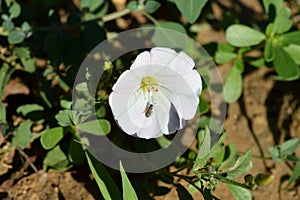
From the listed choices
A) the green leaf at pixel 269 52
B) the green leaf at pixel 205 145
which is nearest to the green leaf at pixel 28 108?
the green leaf at pixel 205 145

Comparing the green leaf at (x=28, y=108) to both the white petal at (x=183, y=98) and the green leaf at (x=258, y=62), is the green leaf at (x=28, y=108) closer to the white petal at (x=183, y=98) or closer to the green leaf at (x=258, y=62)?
the white petal at (x=183, y=98)

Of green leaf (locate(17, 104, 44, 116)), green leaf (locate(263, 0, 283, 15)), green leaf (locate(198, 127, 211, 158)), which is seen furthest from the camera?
green leaf (locate(263, 0, 283, 15))

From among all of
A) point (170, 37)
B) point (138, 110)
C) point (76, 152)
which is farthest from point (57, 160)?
point (170, 37)

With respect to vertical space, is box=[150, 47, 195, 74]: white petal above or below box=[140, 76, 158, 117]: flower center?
above

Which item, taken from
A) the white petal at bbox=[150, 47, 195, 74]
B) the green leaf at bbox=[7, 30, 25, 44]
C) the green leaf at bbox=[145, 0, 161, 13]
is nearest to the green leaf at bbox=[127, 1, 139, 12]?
the green leaf at bbox=[145, 0, 161, 13]

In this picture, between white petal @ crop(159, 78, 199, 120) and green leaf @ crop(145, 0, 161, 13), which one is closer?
white petal @ crop(159, 78, 199, 120)

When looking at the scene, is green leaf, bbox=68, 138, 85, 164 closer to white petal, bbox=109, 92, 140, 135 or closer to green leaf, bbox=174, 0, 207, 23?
white petal, bbox=109, 92, 140, 135

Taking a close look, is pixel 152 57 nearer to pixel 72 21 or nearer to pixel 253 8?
pixel 72 21
